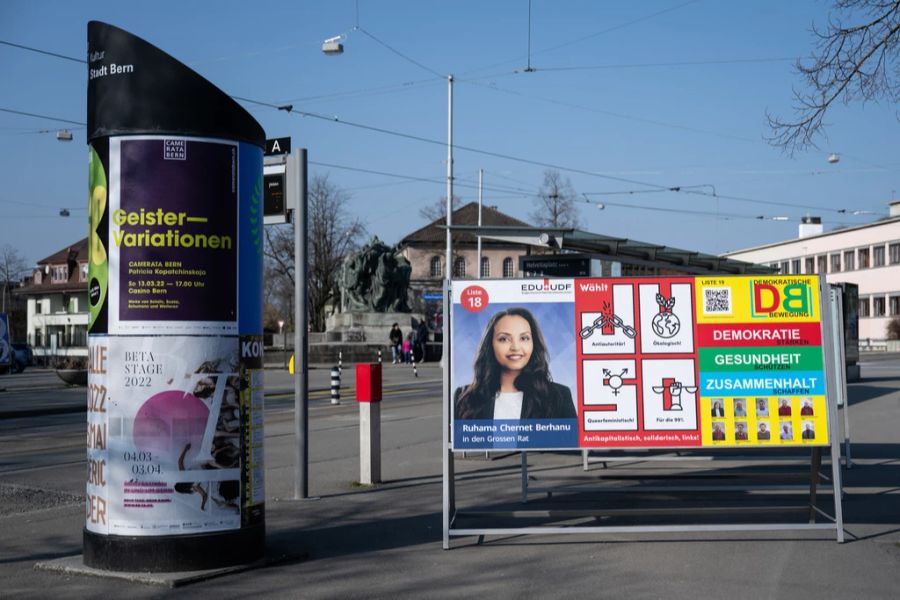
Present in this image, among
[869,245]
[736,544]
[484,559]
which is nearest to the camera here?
[484,559]

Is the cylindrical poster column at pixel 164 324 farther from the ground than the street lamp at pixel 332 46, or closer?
closer

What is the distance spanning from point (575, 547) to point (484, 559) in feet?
2.62

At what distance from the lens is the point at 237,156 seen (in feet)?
24.9

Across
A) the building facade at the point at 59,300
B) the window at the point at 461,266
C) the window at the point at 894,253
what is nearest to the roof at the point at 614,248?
the window at the point at 894,253

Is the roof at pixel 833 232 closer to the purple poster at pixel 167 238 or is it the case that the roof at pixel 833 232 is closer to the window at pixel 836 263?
the window at pixel 836 263

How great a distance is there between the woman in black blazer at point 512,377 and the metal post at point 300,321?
282 cm

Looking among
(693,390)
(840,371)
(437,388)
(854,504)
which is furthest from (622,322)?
(437,388)

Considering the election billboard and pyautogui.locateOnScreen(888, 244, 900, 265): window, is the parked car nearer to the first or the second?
the election billboard

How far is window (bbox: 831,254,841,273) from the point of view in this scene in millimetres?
86438

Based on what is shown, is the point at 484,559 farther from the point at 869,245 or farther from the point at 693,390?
the point at 869,245

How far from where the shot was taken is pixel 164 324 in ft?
23.8

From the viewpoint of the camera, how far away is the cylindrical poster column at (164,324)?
7164mm

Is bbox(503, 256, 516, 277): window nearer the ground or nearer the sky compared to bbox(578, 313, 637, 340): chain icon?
nearer the sky

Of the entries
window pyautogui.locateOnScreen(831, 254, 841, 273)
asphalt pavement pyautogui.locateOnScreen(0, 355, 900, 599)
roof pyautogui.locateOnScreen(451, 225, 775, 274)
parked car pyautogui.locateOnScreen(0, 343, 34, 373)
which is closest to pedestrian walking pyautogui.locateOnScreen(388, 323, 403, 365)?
parked car pyautogui.locateOnScreen(0, 343, 34, 373)
